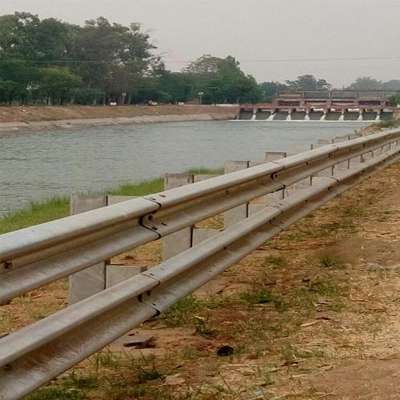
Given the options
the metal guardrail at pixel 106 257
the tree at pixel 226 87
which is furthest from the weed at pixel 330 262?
the tree at pixel 226 87

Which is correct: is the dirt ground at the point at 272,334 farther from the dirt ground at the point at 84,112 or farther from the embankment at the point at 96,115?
the dirt ground at the point at 84,112

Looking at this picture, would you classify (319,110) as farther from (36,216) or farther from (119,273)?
(119,273)

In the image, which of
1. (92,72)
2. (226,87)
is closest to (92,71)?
(92,72)

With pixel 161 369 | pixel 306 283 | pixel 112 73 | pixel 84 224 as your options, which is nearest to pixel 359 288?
pixel 306 283

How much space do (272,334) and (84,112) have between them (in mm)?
91173

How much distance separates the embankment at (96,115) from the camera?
250 feet

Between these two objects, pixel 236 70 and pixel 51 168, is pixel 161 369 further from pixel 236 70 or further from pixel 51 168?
pixel 236 70

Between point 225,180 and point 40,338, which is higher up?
point 225,180

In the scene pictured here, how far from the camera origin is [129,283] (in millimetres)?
3170

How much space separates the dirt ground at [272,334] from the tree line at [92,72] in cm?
9380

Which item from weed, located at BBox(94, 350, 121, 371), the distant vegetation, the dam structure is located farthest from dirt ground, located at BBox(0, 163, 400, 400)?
the dam structure

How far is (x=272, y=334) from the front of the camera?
4.05 m

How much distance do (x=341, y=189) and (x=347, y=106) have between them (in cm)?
12525

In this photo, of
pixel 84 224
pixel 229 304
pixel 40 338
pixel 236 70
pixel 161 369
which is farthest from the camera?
pixel 236 70
